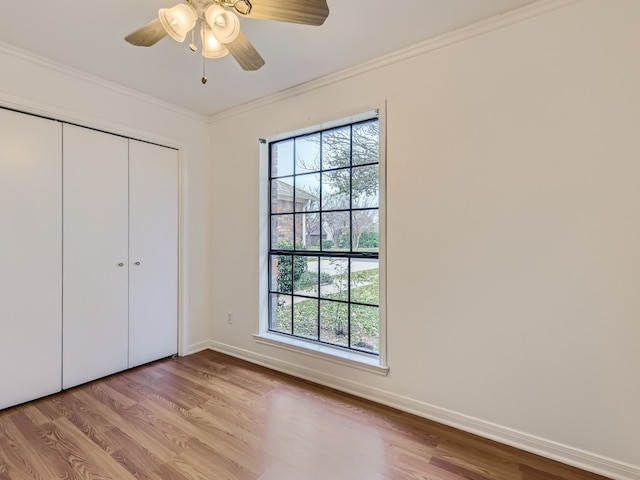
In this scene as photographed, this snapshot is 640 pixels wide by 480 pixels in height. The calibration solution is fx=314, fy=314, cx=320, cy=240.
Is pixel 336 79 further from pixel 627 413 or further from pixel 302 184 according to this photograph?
pixel 627 413

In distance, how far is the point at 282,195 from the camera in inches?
117

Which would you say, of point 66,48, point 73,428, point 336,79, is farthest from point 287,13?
point 73,428

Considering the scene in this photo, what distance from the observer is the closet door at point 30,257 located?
211 cm

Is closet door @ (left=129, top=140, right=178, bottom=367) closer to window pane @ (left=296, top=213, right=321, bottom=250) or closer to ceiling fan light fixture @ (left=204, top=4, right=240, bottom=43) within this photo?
window pane @ (left=296, top=213, right=321, bottom=250)

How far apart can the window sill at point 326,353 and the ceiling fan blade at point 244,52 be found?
2070 mm

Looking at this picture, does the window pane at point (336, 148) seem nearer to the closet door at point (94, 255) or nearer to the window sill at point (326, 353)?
the window sill at point (326, 353)

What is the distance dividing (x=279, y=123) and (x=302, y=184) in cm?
57

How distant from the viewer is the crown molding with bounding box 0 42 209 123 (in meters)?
2.11

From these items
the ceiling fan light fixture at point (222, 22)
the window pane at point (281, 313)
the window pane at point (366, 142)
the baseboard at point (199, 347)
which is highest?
the ceiling fan light fixture at point (222, 22)

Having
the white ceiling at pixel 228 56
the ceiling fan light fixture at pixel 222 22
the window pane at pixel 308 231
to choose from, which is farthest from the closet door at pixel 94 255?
the ceiling fan light fixture at pixel 222 22

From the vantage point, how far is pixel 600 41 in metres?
1.57

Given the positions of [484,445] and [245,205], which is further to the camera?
[245,205]

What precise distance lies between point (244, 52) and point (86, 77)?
5.31 feet

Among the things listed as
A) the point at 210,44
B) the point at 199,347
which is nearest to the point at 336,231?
the point at 210,44
